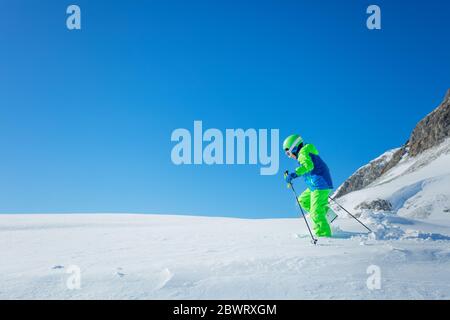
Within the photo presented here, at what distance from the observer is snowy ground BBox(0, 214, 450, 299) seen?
4.51 meters

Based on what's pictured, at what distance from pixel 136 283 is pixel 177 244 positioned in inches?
126

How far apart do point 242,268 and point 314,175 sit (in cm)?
375

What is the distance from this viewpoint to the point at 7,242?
1023cm

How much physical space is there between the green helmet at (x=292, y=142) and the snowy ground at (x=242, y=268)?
71.9 inches

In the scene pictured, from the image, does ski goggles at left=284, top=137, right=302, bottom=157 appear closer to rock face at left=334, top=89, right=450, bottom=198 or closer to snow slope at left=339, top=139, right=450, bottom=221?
snow slope at left=339, top=139, right=450, bottom=221

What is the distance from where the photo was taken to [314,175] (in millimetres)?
8578

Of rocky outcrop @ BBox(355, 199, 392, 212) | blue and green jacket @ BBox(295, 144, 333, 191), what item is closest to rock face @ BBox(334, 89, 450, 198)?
rocky outcrop @ BBox(355, 199, 392, 212)

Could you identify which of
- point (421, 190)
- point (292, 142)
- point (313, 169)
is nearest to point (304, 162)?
point (313, 169)

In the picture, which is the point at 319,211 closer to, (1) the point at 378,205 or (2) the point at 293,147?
(2) the point at 293,147

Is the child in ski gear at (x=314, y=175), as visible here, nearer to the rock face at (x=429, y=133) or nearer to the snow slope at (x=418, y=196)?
the snow slope at (x=418, y=196)

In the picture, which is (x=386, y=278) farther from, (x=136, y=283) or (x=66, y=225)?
(x=66, y=225)

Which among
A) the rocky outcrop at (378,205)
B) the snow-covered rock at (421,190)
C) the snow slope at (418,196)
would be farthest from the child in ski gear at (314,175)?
the rocky outcrop at (378,205)

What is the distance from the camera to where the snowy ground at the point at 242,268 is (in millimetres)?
4512
